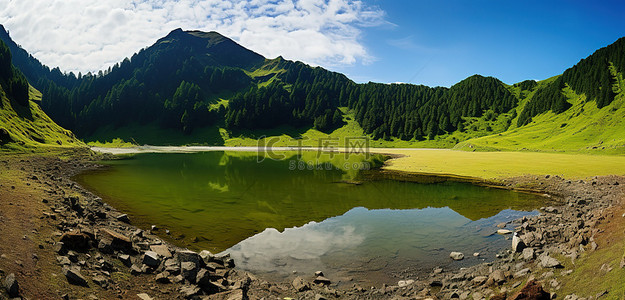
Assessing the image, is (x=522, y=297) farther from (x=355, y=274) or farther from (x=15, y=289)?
(x=15, y=289)

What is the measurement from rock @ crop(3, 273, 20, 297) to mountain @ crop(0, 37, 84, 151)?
5970 cm

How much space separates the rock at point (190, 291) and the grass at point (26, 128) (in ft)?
206

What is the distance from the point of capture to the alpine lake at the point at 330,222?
15.2 metres

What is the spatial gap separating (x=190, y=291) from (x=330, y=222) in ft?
43.2

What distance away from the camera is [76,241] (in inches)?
446

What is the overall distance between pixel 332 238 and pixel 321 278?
5733 millimetres

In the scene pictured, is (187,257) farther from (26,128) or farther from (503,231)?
(26,128)

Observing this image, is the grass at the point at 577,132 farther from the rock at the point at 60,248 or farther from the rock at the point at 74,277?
the rock at the point at 60,248

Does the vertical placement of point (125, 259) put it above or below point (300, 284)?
above

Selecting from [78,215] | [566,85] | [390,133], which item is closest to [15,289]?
[78,215]

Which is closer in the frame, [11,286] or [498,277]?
[11,286]

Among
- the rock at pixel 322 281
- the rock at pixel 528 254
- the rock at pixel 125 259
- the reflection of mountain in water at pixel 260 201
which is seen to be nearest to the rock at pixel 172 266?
the rock at pixel 125 259

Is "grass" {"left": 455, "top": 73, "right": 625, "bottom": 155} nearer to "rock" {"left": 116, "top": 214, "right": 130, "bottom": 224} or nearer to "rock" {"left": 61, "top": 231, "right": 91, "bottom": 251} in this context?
"rock" {"left": 116, "top": 214, "right": 130, "bottom": 224}

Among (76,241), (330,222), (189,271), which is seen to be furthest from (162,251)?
(330,222)
